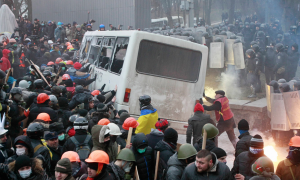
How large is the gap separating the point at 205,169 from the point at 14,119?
3596 millimetres

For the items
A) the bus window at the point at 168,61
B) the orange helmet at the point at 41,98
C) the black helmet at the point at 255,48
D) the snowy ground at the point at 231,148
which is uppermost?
the black helmet at the point at 255,48

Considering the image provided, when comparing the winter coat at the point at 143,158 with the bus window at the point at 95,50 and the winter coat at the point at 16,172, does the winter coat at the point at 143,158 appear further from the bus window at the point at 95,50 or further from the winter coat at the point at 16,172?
the bus window at the point at 95,50

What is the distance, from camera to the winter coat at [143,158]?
4176mm

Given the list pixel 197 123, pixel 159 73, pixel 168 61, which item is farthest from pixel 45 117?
pixel 168 61

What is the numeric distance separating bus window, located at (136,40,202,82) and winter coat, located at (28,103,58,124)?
7.20ft

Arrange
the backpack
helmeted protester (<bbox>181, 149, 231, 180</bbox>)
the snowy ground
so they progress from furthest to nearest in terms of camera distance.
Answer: the snowy ground < the backpack < helmeted protester (<bbox>181, 149, 231, 180</bbox>)

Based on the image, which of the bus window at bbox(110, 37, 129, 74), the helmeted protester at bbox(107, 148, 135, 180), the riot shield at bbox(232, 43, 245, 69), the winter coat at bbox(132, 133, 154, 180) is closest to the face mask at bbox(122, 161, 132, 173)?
the helmeted protester at bbox(107, 148, 135, 180)

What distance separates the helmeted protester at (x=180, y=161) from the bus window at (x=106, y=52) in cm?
498

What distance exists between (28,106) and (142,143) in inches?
128

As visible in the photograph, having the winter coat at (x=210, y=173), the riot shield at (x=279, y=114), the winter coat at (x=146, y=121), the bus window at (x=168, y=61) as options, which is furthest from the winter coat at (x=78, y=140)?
the riot shield at (x=279, y=114)

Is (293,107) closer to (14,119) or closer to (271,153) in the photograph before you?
(271,153)

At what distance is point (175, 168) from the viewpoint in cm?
376

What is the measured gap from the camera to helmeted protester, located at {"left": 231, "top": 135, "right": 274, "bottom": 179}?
13.7ft

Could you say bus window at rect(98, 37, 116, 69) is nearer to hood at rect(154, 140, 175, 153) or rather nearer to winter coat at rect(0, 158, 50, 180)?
hood at rect(154, 140, 175, 153)
